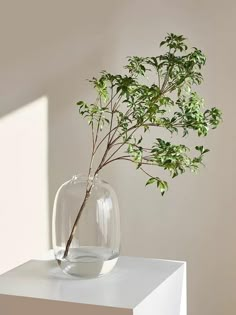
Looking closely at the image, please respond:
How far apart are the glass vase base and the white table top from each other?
24 millimetres

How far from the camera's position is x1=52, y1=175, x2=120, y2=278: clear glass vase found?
1602 mm

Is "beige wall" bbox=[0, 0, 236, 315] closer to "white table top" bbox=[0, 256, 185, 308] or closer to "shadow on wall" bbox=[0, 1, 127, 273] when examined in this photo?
"shadow on wall" bbox=[0, 1, 127, 273]

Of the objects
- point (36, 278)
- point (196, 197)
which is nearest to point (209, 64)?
point (196, 197)

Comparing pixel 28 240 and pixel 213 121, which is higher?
pixel 213 121

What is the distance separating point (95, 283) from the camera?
1.62m

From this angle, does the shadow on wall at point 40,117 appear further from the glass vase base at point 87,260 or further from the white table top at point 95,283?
the glass vase base at point 87,260

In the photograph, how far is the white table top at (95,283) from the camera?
150 cm

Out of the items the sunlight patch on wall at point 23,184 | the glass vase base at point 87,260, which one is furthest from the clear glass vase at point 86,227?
the sunlight patch on wall at point 23,184

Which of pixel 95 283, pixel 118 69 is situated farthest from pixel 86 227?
pixel 118 69

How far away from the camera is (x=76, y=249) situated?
5.38ft

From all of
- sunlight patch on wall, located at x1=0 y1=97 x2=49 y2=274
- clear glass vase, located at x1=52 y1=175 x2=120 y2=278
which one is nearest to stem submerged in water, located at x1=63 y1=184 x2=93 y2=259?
clear glass vase, located at x1=52 y1=175 x2=120 y2=278

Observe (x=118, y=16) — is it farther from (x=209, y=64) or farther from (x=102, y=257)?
(x=102, y=257)

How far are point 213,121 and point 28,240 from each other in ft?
4.19

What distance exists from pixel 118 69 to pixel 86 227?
1197mm
